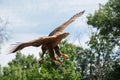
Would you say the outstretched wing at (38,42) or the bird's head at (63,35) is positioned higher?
the bird's head at (63,35)

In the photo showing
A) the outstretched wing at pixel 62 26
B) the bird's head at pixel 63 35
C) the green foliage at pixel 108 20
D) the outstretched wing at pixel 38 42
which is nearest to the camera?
the outstretched wing at pixel 38 42

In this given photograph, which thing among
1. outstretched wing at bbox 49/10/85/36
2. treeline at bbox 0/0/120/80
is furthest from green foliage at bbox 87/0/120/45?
outstretched wing at bbox 49/10/85/36

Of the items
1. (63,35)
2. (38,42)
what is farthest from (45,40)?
(63,35)

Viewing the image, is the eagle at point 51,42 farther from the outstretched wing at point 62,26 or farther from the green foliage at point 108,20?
the green foliage at point 108,20

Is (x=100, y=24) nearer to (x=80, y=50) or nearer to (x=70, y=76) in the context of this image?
(x=80, y=50)

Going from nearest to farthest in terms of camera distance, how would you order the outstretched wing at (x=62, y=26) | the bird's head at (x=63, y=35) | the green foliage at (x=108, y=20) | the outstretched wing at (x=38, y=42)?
1. the outstretched wing at (x=38, y=42)
2. the bird's head at (x=63, y=35)
3. the outstretched wing at (x=62, y=26)
4. the green foliage at (x=108, y=20)

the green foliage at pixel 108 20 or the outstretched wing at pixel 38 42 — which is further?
the green foliage at pixel 108 20

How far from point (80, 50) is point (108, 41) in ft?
13.3

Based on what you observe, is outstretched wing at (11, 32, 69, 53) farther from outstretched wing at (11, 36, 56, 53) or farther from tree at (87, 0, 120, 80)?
tree at (87, 0, 120, 80)

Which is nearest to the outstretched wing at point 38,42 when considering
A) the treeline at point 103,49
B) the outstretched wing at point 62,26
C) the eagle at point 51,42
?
the eagle at point 51,42

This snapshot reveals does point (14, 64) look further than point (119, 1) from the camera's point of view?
Yes

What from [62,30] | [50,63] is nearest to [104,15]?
[50,63]

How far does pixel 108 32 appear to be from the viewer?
45031 millimetres

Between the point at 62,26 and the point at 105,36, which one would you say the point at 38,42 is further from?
the point at 105,36
